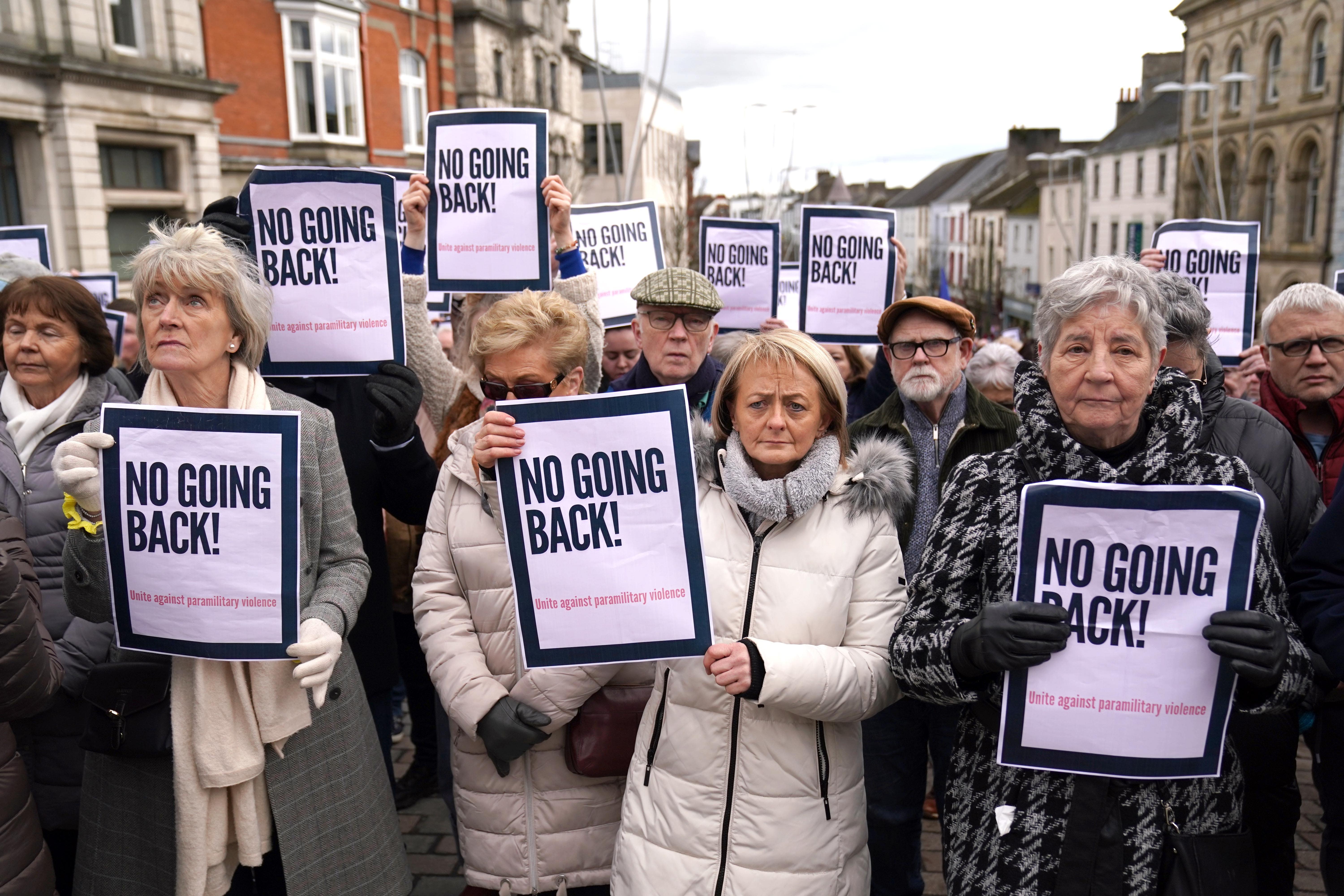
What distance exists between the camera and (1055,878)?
2191mm

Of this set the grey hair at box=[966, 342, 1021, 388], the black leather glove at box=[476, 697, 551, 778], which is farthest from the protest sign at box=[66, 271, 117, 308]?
the grey hair at box=[966, 342, 1021, 388]

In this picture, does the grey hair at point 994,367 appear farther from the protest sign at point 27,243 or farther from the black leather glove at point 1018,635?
the protest sign at point 27,243

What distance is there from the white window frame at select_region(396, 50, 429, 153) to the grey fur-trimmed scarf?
27985 millimetres

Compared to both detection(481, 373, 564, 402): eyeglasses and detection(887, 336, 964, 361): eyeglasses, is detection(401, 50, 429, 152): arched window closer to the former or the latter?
detection(887, 336, 964, 361): eyeglasses

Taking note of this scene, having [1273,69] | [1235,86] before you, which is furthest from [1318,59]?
[1235,86]

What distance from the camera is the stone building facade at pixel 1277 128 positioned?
32.4 m

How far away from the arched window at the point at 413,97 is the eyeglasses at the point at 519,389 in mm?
27566

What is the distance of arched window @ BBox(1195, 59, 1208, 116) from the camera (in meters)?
41.3

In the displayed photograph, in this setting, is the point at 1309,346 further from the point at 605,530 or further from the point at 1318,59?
the point at 1318,59

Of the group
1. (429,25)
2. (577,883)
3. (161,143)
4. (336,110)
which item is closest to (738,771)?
(577,883)

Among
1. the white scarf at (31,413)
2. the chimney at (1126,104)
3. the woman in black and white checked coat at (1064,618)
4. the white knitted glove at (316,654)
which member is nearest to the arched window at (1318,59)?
the chimney at (1126,104)

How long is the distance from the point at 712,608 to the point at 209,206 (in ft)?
8.22

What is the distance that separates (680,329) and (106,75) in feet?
56.2

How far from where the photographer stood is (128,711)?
2508 mm
